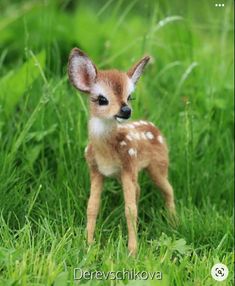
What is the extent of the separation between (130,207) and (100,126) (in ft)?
1.10

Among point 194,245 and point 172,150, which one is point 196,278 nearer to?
point 194,245

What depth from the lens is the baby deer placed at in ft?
8.91

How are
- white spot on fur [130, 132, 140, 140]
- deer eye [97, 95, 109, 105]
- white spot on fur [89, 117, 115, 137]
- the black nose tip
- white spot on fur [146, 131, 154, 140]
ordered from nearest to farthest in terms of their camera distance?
1. the black nose tip
2. deer eye [97, 95, 109, 105]
3. white spot on fur [89, 117, 115, 137]
4. white spot on fur [130, 132, 140, 140]
5. white spot on fur [146, 131, 154, 140]

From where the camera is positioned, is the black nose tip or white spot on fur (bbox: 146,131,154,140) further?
white spot on fur (bbox: 146,131,154,140)

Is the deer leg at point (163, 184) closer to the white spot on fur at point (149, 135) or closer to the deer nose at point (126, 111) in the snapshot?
the white spot on fur at point (149, 135)

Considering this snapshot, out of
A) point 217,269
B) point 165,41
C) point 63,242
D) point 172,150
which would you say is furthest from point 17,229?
point 165,41

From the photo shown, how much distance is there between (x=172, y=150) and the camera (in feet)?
12.5

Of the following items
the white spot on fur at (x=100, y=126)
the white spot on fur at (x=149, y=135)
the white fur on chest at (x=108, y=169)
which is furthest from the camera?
the white spot on fur at (x=149, y=135)

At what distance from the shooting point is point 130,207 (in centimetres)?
290

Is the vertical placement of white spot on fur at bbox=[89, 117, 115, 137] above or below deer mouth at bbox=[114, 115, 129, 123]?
below

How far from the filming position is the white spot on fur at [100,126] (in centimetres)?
284

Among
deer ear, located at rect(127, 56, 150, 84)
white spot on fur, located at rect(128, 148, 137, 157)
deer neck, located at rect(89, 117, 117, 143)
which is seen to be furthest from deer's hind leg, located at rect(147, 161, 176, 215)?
deer ear, located at rect(127, 56, 150, 84)

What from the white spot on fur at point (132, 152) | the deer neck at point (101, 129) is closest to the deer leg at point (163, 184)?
the white spot on fur at point (132, 152)

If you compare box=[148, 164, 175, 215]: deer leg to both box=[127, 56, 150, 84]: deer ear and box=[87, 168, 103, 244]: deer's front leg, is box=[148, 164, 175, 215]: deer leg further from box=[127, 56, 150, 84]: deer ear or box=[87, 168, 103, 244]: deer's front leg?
box=[127, 56, 150, 84]: deer ear
